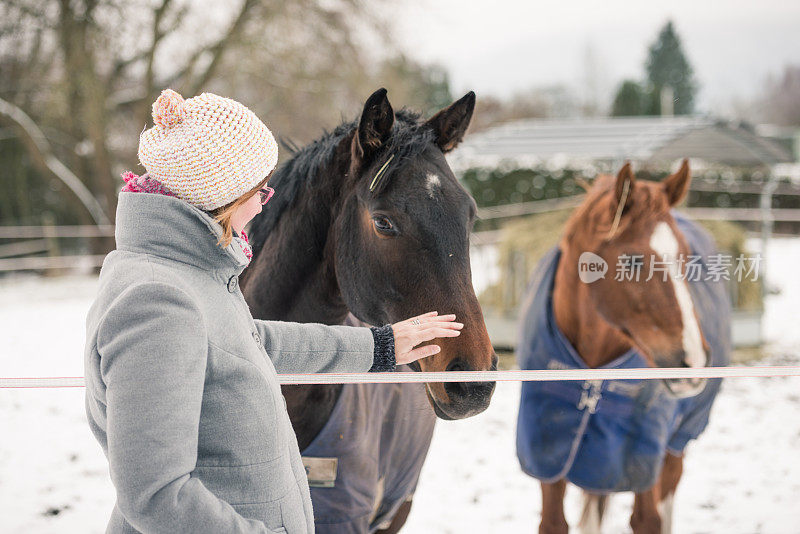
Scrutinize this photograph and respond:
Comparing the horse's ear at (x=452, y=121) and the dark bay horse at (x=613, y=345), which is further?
the dark bay horse at (x=613, y=345)

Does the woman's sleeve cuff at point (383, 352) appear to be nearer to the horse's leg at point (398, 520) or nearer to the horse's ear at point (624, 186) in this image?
the horse's leg at point (398, 520)

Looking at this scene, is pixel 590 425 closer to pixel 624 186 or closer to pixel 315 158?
pixel 624 186

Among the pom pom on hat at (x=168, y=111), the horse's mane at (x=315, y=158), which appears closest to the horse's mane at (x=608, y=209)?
the horse's mane at (x=315, y=158)

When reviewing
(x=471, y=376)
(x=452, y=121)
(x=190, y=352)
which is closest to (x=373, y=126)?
(x=452, y=121)

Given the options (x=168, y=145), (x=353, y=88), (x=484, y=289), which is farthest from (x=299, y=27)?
(x=168, y=145)

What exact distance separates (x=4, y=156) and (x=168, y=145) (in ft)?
42.5

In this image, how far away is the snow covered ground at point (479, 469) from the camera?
3.07m

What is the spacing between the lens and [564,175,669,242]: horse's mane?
231cm

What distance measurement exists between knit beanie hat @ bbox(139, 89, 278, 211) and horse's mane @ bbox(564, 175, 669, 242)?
1.78m

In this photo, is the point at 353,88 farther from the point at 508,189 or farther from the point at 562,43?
the point at 562,43

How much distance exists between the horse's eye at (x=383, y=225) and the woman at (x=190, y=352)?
45 cm

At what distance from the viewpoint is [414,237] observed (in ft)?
4.42

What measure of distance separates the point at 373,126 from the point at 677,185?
153 centimetres

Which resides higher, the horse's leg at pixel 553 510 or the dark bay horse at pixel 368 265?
the dark bay horse at pixel 368 265
